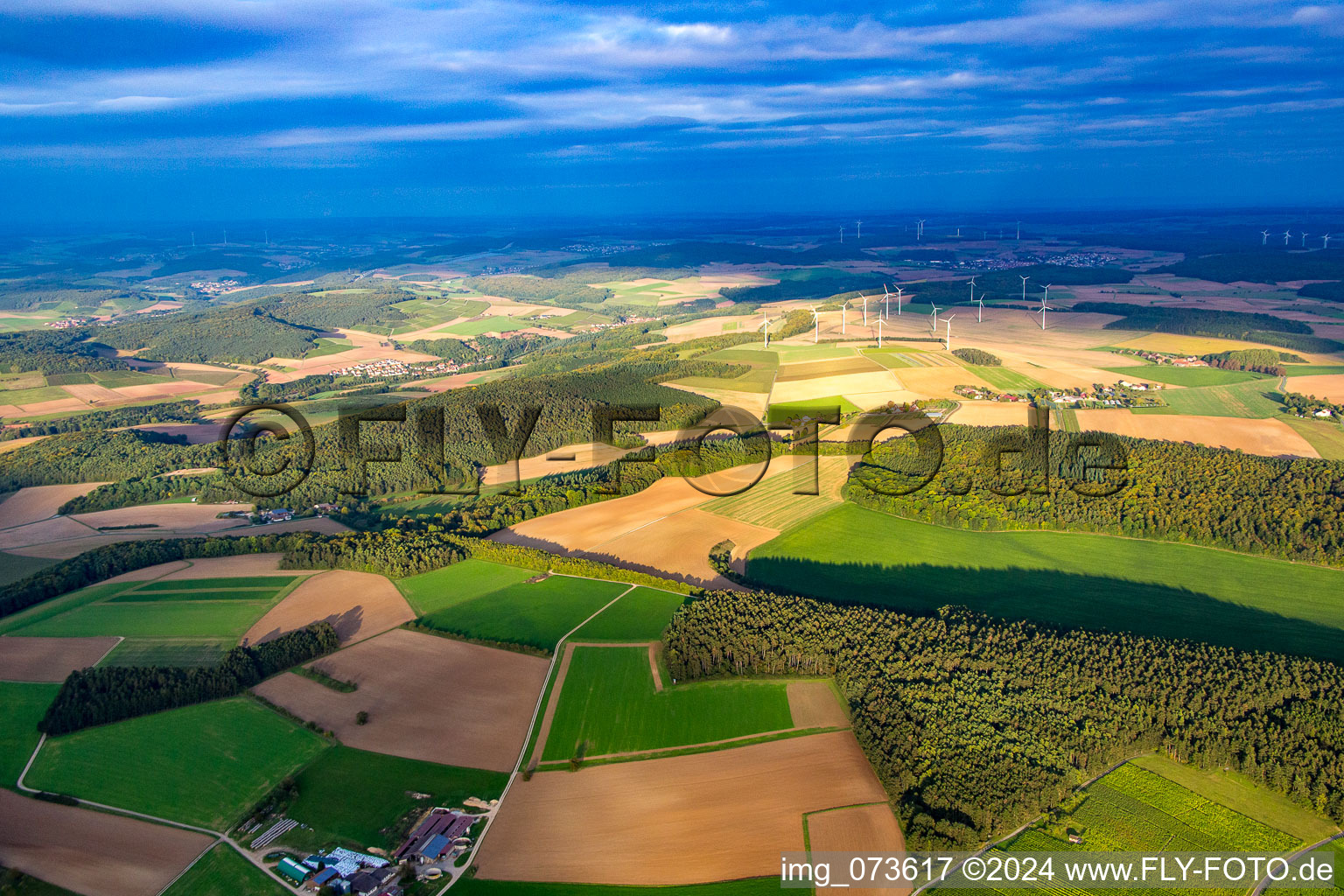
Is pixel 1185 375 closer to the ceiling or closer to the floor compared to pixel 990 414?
closer to the ceiling

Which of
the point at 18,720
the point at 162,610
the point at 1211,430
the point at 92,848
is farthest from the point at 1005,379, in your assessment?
the point at 18,720

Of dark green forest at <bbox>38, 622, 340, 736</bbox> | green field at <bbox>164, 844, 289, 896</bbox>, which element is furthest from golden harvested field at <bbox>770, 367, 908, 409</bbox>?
green field at <bbox>164, 844, 289, 896</bbox>

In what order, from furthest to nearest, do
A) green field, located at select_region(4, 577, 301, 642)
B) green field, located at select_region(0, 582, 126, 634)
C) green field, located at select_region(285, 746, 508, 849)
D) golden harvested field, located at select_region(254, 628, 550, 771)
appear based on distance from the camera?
1. green field, located at select_region(0, 582, 126, 634)
2. green field, located at select_region(4, 577, 301, 642)
3. golden harvested field, located at select_region(254, 628, 550, 771)
4. green field, located at select_region(285, 746, 508, 849)

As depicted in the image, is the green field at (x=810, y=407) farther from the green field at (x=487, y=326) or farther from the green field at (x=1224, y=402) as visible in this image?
the green field at (x=487, y=326)

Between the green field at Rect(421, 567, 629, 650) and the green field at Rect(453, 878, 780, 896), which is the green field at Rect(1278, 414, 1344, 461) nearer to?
the green field at Rect(421, 567, 629, 650)

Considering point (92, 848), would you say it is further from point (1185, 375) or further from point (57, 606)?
point (1185, 375)

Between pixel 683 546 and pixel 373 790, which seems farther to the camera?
pixel 683 546

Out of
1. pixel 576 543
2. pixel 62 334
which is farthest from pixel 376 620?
pixel 62 334
